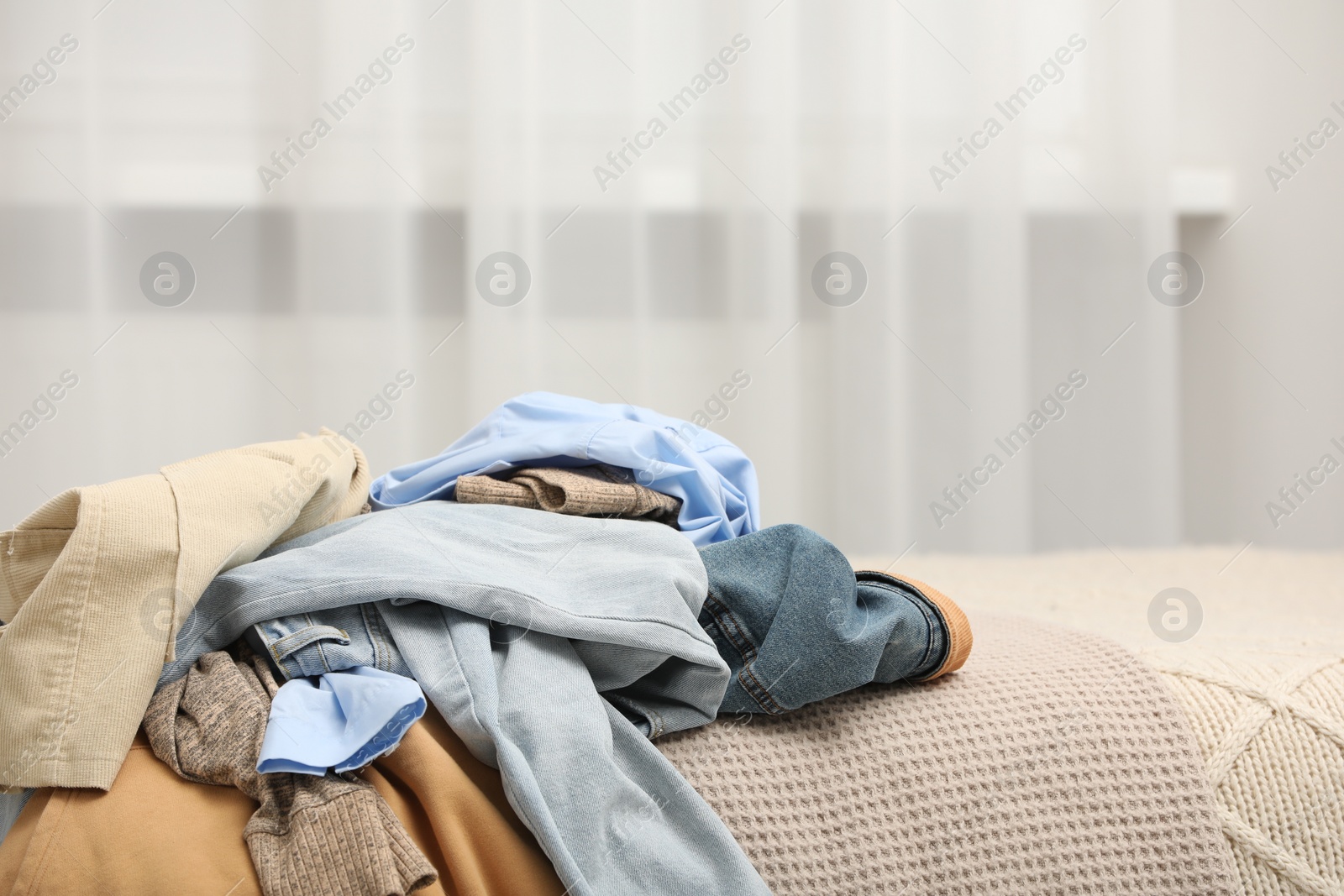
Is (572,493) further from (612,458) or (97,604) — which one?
(97,604)

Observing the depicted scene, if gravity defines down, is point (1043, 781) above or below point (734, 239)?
below

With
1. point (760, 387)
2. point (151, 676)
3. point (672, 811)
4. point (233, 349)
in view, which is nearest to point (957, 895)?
point (672, 811)

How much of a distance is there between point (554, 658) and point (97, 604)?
0.27m

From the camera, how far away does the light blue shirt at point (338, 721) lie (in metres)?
0.49

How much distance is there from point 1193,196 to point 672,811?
2195 millimetres

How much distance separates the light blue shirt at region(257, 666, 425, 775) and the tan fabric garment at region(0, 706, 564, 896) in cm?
2

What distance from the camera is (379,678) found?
0.54 m

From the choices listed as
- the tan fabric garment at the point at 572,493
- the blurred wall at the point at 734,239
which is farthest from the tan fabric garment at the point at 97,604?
the blurred wall at the point at 734,239

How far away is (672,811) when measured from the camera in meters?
0.56

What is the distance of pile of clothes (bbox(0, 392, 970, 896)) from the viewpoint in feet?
1.62

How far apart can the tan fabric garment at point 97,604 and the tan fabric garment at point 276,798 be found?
0.09 ft

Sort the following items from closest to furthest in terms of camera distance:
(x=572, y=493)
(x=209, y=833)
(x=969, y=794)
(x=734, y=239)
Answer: (x=209, y=833)
(x=969, y=794)
(x=572, y=493)
(x=734, y=239)

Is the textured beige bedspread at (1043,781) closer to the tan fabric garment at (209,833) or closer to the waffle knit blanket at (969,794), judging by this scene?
the waffle knit blanket at (969,794)

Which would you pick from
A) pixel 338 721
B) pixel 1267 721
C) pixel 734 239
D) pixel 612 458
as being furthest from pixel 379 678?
pixel 734 239
